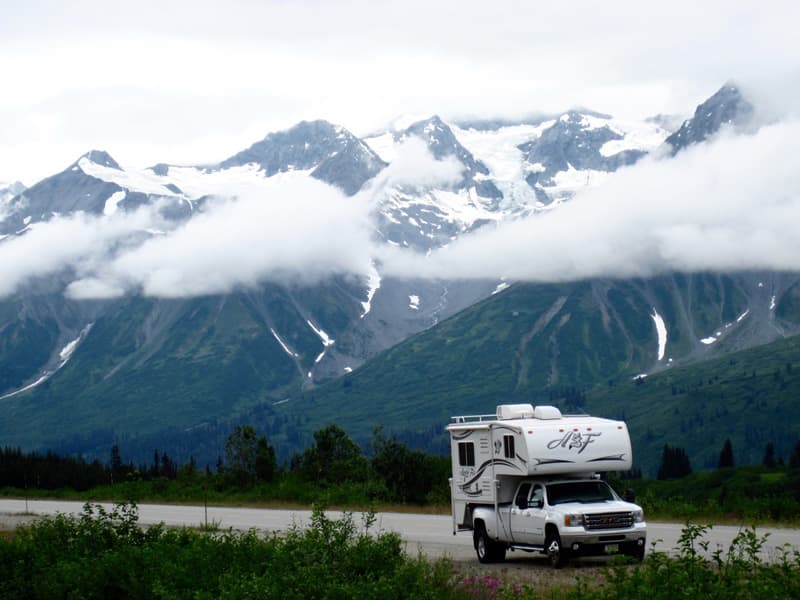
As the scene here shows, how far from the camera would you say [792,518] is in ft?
140

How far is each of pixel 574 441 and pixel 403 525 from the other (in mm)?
16870

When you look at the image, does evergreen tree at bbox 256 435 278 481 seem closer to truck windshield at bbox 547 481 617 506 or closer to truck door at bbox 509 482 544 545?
truck door at bbox 509 482 544 545

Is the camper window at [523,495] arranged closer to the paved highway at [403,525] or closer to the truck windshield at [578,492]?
the truck windshield at [578,492]

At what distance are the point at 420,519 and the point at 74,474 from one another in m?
91.7

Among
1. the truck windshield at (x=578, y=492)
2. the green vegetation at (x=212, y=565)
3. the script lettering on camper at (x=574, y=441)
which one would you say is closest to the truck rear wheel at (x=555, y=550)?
the truck windshield at (x=578, y=492)

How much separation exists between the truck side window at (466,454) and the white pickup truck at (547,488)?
2.3 inches

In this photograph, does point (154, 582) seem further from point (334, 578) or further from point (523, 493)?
point (523, 493)

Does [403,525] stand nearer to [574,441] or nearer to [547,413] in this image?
[547,413]

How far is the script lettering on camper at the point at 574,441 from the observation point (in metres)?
31.6

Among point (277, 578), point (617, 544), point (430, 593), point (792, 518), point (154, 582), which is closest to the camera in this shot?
point (430, 593)

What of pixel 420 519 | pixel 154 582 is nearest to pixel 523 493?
pixel 154 582

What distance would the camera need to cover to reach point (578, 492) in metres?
31.4

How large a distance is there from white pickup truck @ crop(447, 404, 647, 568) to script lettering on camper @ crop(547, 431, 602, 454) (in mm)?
26

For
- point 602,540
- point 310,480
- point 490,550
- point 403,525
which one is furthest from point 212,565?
point 310,480
